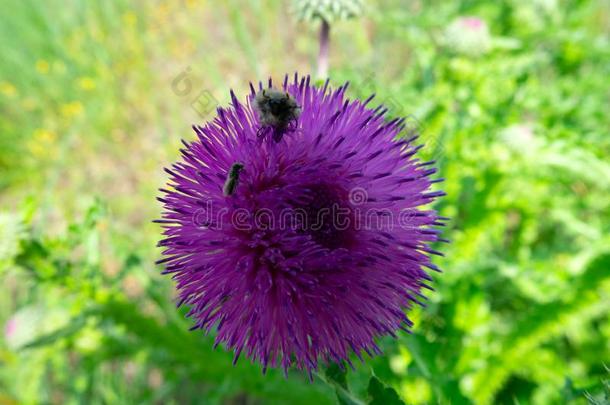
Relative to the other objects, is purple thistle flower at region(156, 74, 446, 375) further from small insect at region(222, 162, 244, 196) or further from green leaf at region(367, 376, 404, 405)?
green leaf at region(367, 376, 404, 405)

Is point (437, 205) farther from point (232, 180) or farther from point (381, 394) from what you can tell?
point (232, 180)

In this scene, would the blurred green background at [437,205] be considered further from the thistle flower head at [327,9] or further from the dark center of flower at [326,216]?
the dark center of flower at [326,216]

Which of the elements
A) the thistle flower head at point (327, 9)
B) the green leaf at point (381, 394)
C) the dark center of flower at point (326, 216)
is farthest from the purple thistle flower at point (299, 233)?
the thistle flower head at point (327, 9)

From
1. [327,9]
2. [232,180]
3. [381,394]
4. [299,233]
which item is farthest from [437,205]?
[232,180]

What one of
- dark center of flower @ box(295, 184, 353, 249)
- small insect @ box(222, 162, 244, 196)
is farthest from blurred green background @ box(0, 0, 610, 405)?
small insect @ box(222, 162, 244, 196)

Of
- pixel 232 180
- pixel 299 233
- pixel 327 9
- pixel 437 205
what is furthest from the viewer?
pixel 437 205

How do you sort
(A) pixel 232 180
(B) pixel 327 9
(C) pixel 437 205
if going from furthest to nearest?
(C) pixel 437 205 < (B) pixel 327 9 < (A) pixel 232 180

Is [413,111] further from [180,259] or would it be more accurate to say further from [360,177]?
[180,259]
